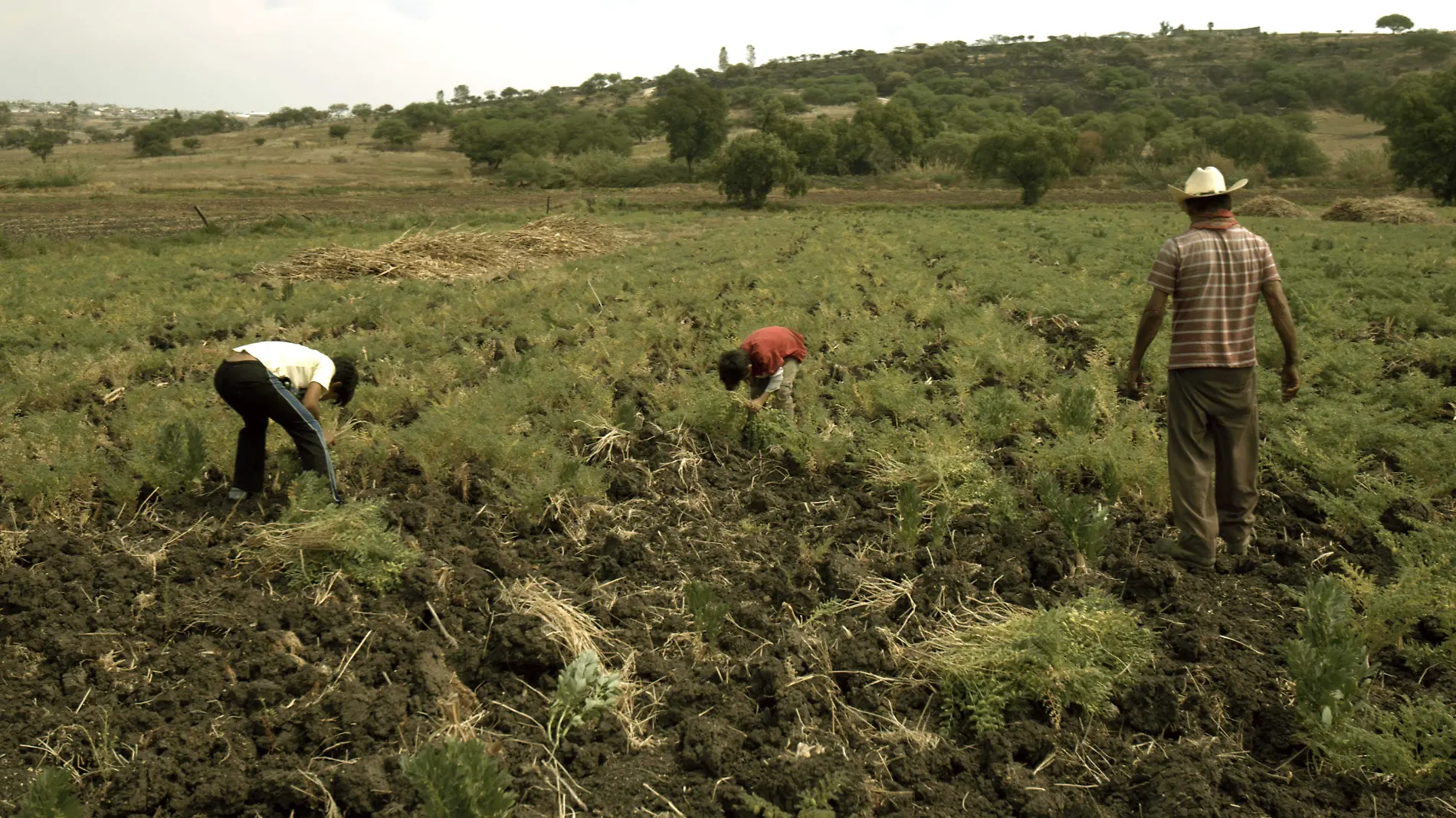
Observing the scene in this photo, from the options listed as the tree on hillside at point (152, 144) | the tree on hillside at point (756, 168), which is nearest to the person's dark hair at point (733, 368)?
the tree on hillside at point (756, 168)

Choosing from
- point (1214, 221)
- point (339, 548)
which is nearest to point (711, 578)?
point (339, 548)

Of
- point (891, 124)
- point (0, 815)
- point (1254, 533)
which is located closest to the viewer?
point (0, 815)

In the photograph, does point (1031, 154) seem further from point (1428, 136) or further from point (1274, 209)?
point (1428, 136)

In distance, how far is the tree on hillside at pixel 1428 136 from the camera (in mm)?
38469

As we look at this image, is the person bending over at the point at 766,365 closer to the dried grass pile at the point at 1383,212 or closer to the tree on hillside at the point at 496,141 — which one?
the dried grass pile at the point at 1383,212

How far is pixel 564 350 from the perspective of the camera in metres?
11.4

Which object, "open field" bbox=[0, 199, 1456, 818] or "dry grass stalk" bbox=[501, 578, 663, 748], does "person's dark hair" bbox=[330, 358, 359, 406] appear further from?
"dry grass stalk" bbox=[501, 578, 663, 748]

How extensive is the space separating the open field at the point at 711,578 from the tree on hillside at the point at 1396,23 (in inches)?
7427

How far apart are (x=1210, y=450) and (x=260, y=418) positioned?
6018 millimetres

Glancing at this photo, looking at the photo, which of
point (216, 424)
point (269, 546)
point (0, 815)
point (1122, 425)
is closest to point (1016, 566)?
point (1122, 425)

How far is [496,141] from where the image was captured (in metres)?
67.5

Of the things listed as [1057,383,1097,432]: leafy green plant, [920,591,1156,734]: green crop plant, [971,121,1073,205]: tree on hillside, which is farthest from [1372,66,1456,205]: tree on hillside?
[920,591,1156,734]: green crop plant

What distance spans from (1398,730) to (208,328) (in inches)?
559

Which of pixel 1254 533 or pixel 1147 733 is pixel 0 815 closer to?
pixel 1147 733
